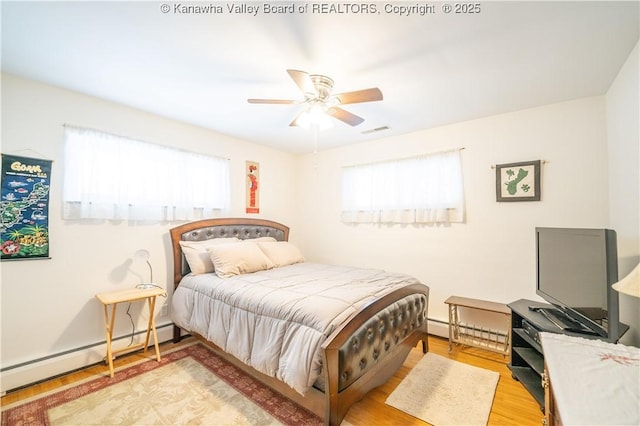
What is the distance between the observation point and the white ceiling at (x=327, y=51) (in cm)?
153

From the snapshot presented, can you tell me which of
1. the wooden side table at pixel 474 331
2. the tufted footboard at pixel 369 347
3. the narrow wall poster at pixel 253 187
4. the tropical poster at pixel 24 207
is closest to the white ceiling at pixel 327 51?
the tropical poster at pixel 24 207

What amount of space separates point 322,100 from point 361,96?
1.24ft

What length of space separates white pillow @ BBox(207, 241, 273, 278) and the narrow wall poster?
1.01m

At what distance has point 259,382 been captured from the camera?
2.25 metres

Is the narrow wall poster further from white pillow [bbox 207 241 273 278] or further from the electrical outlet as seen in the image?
the electrical outlet

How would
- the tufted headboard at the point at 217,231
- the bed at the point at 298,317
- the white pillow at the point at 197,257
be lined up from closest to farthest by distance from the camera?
the bed at the point at 298,317, the white pillow at the point at 197,257, the tufted headboard at the point at 217,231

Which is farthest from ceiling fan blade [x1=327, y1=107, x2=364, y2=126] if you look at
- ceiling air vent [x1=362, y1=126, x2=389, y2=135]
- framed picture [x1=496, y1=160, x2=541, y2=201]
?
framed picture [x1=496, y1=160, x2=541, y2=201]

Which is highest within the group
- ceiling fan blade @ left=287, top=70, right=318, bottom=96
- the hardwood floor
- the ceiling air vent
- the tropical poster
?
the ceiling air vent

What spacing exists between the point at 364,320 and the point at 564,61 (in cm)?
238

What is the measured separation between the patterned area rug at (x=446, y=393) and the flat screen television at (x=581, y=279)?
0.79 meters

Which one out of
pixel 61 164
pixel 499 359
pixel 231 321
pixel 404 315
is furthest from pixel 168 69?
Result: pixel 499 359

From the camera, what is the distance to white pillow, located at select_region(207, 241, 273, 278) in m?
2.82

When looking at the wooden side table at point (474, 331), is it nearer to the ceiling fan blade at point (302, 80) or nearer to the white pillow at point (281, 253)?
the white pillow at point (281, 253)

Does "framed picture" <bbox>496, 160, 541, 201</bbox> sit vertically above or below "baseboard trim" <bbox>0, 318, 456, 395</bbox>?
above
